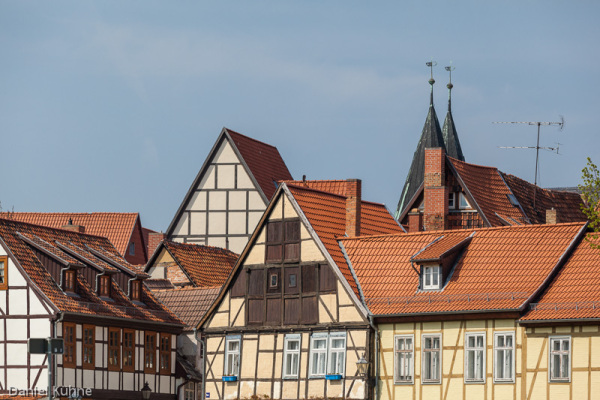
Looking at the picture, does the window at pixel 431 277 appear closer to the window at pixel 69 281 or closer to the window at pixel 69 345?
the window at pixel 69 345

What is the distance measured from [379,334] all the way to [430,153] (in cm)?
1960

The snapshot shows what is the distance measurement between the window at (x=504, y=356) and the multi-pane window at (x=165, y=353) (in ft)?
55.7

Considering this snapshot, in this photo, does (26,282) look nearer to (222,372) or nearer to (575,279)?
(222,372)

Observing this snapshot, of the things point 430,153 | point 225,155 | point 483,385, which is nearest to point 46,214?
point 225,155

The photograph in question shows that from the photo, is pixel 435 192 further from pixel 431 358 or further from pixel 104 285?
pixel 431 358

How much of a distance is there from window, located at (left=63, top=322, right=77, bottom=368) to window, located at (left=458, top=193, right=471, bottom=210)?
20.0 meters

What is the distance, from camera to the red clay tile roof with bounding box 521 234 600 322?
1772 inches

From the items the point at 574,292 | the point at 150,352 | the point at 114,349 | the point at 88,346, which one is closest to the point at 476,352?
the point at 574,292

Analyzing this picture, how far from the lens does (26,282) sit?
53906 millimetres

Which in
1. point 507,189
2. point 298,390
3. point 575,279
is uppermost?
point 507,189

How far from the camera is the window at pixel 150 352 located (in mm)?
58594

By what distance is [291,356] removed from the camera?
2012 inches

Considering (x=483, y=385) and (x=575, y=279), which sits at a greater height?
(x=575, y=279)

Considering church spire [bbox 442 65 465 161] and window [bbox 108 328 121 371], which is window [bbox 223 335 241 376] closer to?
window [bbox 108 328 121 371]
